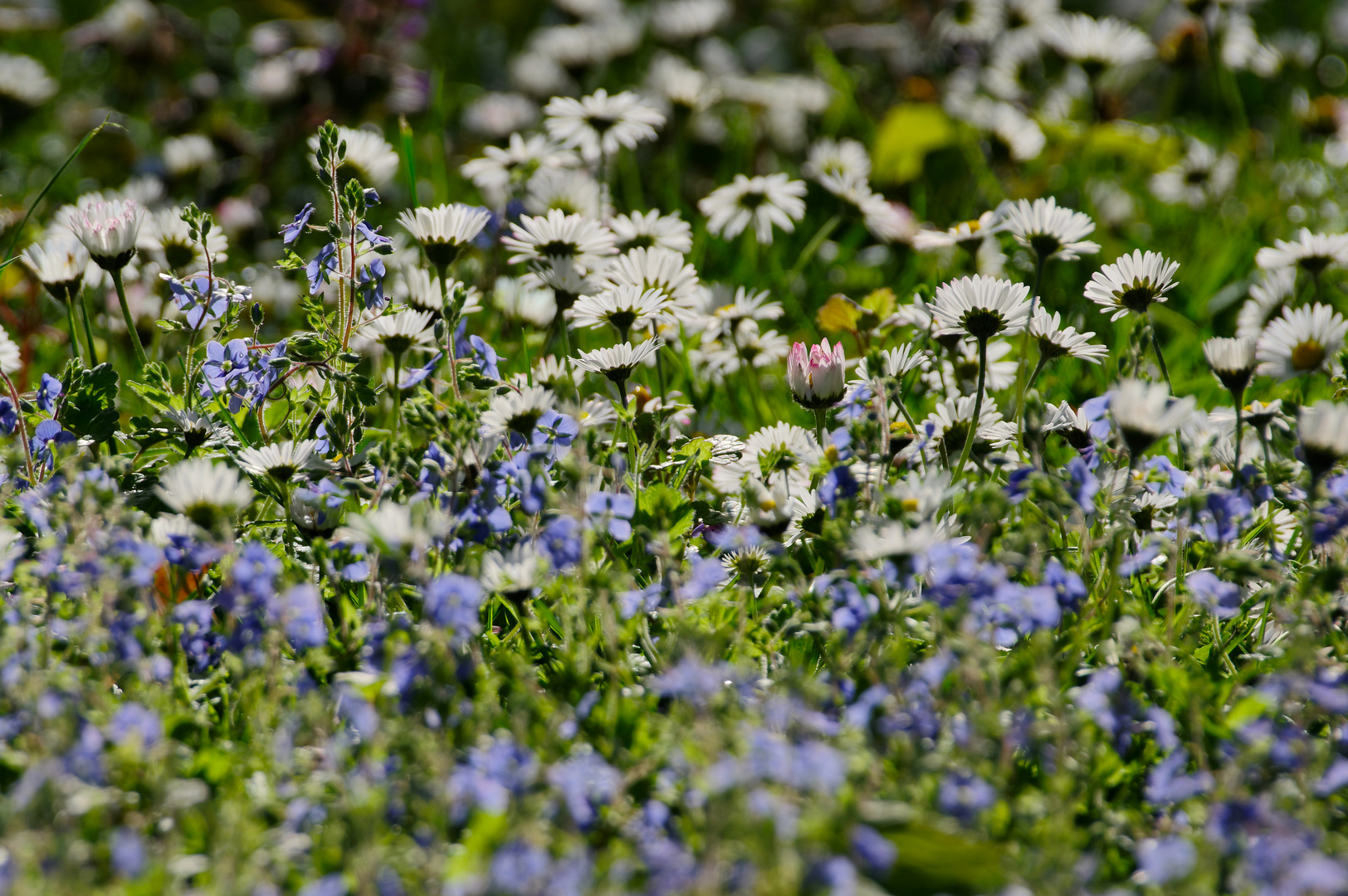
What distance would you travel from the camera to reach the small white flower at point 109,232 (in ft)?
7.05

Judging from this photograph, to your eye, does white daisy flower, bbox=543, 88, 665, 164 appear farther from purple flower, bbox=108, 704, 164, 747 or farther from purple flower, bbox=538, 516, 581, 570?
purple flower, bbox=108, 704, 164, 747

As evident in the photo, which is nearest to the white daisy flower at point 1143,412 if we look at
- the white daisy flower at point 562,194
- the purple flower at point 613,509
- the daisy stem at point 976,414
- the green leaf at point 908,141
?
the daisy stem at point 976,414

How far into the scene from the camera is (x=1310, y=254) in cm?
240

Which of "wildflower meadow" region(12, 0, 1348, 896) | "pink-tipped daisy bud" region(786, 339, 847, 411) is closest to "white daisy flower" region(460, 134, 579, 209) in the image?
"wildflower meadow" region(12, 0, 1348, 896)

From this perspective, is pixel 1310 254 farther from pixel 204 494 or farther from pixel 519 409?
pixel 204 494

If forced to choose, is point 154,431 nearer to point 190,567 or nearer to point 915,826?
point 190,567

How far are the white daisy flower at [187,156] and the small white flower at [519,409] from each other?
2575 mm

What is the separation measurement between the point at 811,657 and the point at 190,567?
0.95 metres

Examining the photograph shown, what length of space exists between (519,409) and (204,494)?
1.75 feet

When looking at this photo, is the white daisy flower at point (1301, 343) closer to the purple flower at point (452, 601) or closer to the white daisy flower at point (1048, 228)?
the white daisy flower at point (1048, 228)

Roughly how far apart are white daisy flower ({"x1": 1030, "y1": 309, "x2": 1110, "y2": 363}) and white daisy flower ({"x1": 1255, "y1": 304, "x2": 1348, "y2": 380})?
0.27 meters

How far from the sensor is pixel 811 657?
1967mm

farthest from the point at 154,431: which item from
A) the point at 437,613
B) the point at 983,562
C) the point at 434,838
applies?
the point at 983,562

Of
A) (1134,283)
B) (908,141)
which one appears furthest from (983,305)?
(908,141)
